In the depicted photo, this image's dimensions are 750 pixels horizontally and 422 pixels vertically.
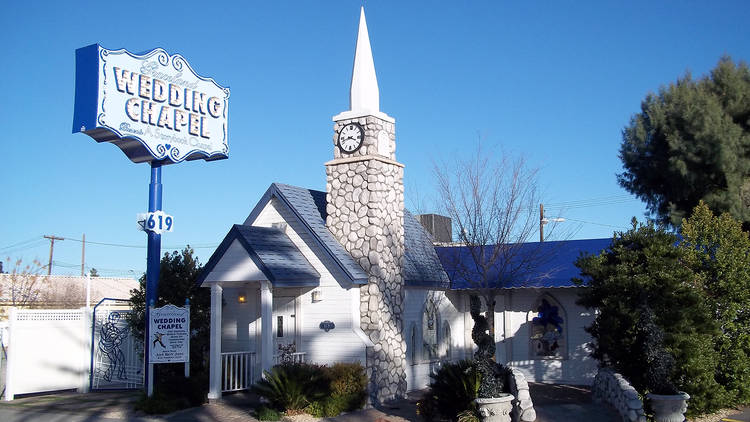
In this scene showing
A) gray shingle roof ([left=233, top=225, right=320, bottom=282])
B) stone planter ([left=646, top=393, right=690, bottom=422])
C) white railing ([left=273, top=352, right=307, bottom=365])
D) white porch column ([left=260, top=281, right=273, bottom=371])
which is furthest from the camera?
white railing ([left=273, top=352, right=307, bottom=365])

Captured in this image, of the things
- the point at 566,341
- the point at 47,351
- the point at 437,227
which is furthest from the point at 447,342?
the point at 47,351

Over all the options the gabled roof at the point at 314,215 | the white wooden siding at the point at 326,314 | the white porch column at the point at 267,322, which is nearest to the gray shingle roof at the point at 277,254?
the white wooden siding at the point at 326,314

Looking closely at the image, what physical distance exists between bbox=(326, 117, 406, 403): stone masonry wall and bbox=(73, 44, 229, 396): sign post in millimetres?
3274

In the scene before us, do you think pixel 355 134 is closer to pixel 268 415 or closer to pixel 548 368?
pixel 268 415

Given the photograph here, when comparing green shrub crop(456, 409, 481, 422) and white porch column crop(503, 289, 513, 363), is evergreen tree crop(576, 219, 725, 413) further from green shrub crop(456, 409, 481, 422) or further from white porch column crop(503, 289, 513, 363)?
white porch column crop(503, 289, 513, 363)

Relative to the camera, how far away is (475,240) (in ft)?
58.6

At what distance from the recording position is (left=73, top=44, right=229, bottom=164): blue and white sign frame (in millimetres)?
15117

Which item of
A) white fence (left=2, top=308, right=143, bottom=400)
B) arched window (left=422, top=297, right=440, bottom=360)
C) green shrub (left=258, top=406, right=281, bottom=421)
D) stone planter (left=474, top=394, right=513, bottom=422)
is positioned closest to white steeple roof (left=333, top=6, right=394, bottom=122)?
arched window (left=422, top=297, right=440, bottom=360)

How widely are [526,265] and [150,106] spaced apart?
10847mm

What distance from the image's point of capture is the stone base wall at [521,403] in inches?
500

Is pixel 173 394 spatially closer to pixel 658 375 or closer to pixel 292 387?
pixel 292 387

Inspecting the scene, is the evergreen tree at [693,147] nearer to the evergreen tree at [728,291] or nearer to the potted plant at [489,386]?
the evergreen tree at [728,291]

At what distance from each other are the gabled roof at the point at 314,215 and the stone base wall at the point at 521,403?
178 inches

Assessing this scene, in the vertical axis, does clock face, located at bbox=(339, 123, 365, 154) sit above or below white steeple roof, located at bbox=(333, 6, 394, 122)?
below
